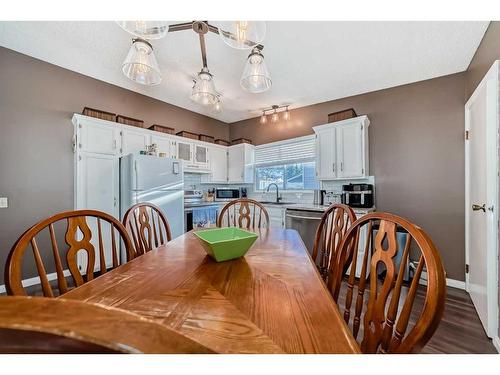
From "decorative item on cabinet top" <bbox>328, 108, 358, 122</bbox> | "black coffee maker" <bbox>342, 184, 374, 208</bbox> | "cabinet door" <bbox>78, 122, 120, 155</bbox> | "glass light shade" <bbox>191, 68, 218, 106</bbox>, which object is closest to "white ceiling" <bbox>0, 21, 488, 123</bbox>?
"decorative item on cabinet top" <bbox>328, 108, 358, 122</bbox>

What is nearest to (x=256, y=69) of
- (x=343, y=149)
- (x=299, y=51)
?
(x=299, y=51)

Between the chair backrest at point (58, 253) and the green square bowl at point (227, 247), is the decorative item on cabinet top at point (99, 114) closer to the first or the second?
the chair backrest at point (58, 253)

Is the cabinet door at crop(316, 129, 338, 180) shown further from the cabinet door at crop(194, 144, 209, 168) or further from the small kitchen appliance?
the cabinet door at crop(194, 144, 209, 168)

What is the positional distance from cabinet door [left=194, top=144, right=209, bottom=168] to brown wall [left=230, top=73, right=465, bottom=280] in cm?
261

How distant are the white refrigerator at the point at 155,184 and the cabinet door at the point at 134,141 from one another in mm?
192

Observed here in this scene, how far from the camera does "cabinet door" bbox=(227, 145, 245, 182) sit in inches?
177

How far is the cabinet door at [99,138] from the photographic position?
2760 mm

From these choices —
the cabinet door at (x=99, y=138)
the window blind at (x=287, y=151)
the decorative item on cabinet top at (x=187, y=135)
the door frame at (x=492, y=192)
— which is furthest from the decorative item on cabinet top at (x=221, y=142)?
the door frame at (x=492, y=192)

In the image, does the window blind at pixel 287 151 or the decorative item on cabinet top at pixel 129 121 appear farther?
the window blind at pixel 287 151

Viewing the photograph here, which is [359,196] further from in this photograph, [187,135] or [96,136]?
[96,136]

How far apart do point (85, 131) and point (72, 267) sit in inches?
92.4
